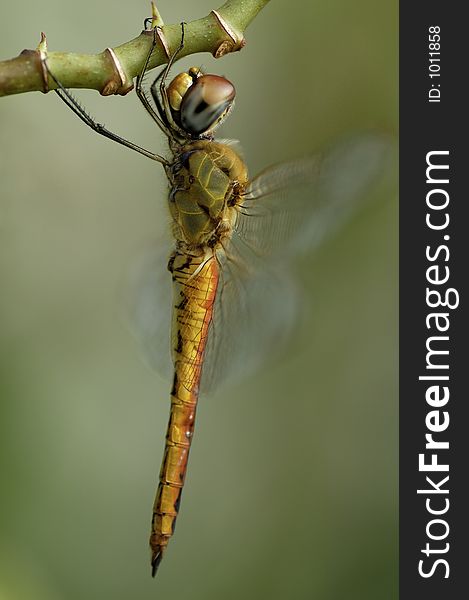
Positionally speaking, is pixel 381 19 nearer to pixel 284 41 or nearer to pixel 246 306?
pixel 284 41

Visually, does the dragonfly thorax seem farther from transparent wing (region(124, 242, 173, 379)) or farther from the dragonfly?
transparent wing (region(124, 242, 173, 379))

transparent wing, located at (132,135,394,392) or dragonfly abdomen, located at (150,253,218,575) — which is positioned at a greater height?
transparent wing, located at (132,135,394,392)

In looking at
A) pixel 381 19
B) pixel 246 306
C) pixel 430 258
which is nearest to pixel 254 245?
pixel 246 306

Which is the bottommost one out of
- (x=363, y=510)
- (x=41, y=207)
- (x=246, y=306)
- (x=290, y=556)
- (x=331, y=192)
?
(x=290, y=556)

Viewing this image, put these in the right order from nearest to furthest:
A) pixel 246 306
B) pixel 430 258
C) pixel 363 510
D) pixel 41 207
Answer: pixel 246 306
pixel 430 258
pixel 41 207
pixel 363 510

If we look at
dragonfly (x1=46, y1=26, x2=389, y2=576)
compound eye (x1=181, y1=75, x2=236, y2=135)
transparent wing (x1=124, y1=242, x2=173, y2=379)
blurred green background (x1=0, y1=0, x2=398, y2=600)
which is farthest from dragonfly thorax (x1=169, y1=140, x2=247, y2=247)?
blurred green background (x1=0, y1=0, x2=398, y2=600)

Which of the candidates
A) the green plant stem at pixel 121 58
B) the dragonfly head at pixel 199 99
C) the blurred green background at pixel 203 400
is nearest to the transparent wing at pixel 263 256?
the dragonfly head at pixel 199 99
